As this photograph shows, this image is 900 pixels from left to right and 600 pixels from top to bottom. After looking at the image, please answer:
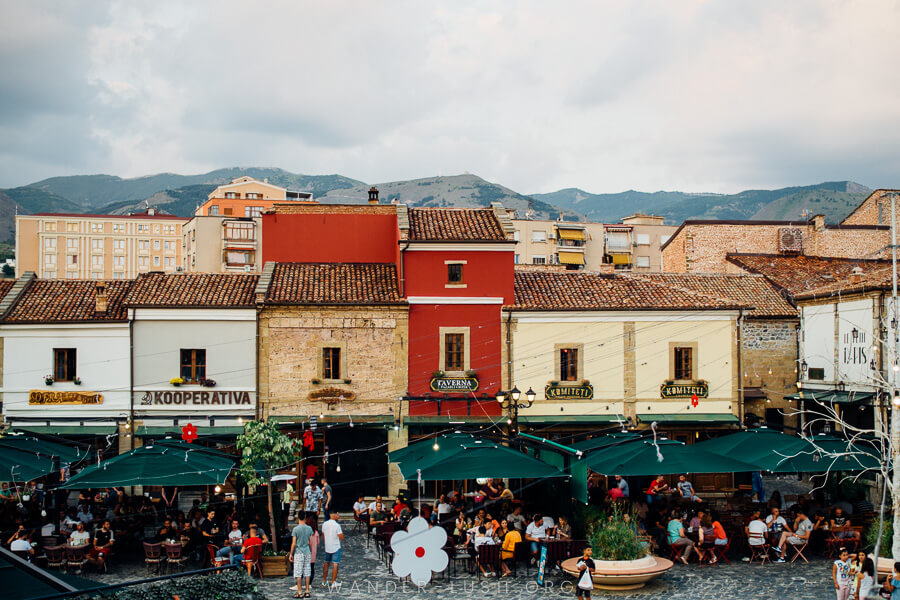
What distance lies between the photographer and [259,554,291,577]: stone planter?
19.6m

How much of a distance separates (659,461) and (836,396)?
518 inches

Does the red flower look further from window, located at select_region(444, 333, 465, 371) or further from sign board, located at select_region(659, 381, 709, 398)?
sign board, located at select_region(659, 381, 709, 398)

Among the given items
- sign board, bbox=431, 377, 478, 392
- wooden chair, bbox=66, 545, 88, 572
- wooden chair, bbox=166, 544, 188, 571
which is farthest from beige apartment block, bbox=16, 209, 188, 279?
wooden chair, bbox=166, 544, 188, 571

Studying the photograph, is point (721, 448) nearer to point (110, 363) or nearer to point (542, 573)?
point (542, 573)

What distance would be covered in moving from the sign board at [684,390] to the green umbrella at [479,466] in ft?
34.2

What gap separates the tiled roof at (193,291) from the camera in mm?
29031

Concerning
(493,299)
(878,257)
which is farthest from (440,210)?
(878,257)

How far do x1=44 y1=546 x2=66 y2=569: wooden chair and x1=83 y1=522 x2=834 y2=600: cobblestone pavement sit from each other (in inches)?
24.7

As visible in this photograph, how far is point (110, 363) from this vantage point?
95.3ft

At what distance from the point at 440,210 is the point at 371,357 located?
6.59 meters

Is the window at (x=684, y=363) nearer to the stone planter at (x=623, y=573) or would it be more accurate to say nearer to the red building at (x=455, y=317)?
the red building at (x=455, y=317)

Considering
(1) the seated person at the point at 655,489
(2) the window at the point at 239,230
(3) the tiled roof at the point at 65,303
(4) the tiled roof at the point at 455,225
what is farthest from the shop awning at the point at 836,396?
(2) the window at the point at 239,230

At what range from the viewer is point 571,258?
84688 millimetres

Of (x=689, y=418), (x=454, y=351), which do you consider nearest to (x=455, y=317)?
(x=454, y=351)
